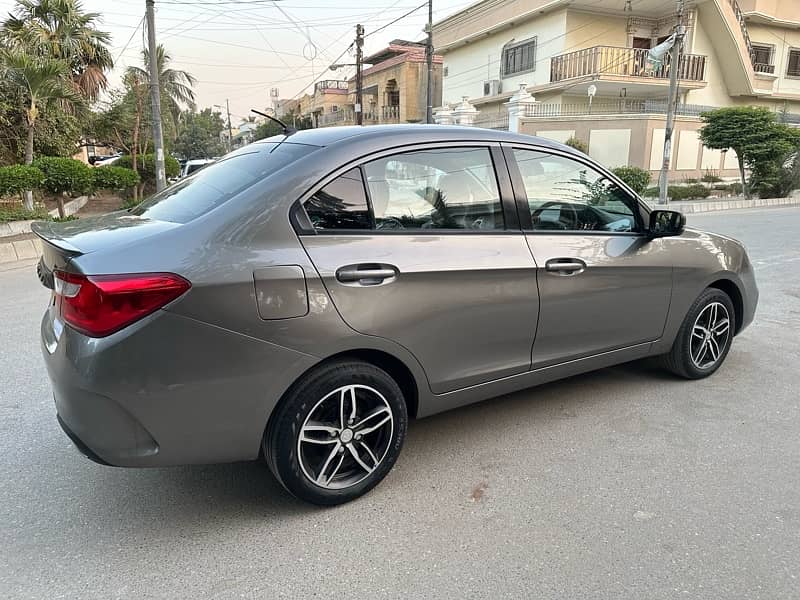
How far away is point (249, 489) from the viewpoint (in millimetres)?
2844

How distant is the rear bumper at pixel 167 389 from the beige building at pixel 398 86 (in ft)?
117

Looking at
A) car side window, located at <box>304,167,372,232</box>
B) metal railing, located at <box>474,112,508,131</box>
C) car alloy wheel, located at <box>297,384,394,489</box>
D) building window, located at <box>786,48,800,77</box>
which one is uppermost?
building window, located at <box>786,48,800,77</box>

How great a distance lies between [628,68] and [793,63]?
12580 mm

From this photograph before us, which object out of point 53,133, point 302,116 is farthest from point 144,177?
point 302,116

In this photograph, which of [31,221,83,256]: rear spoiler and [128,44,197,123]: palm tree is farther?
[128,44,197,123]: palm tree

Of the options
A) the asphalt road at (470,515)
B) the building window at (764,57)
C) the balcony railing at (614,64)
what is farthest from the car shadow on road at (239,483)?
the building window at (764,57)

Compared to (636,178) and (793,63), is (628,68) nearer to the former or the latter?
(636,178)

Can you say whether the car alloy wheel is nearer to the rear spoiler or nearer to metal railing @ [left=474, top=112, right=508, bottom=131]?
the rear spoiler

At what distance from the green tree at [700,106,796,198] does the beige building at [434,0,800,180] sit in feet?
12.9

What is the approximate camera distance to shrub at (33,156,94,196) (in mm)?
11961

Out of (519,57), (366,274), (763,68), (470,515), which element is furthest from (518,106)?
(470,515)

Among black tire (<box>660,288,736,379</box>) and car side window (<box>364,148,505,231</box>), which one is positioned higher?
car side window (<box>364,148,505,231</box>)

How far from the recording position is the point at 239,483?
114 inches

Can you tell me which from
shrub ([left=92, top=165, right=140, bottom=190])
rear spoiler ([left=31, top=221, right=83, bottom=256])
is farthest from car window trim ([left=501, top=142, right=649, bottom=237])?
shrub ([left=92, top=165, right=140, bottom=190])
